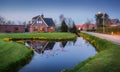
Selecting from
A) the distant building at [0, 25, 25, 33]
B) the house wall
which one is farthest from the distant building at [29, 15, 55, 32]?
the distant building at [0, 25, 25, 33]

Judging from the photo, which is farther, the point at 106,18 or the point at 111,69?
the point at 106,18

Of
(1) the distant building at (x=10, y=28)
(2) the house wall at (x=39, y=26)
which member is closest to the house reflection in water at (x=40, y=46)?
(2) the house wall at (x=39, y=26)

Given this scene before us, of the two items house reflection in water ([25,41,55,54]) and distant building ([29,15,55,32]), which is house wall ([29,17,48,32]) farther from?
house reflection in water ([25,41,55,54])

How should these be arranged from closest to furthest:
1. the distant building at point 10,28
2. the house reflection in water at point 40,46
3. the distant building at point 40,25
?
1. the house reflection in water at point 40,46
2. the distant building at point 40,25
3. the distant building at point 10,28

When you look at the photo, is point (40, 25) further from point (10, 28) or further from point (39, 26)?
point (10, 28)

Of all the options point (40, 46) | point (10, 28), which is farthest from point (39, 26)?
point (40, 46)

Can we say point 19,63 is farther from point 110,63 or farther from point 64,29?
point 64,29

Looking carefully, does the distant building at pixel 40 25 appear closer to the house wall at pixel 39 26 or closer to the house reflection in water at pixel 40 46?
the house wall at pixel 39 26

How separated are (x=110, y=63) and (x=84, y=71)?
1.99m

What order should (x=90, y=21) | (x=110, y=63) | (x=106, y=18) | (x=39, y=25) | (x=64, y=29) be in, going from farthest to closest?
(x=90, y=21)
(x=106, y=18)
(x=39, y=25)
(x=64, y=29)
(x=110, y=63)

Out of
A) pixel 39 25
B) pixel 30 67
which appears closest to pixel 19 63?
pixel 30 67

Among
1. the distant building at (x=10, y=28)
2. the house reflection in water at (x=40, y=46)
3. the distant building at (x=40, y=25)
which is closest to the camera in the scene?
the house reflection in water at (x=40, y=46)

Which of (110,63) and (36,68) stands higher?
(110,63)

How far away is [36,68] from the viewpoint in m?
17.2
